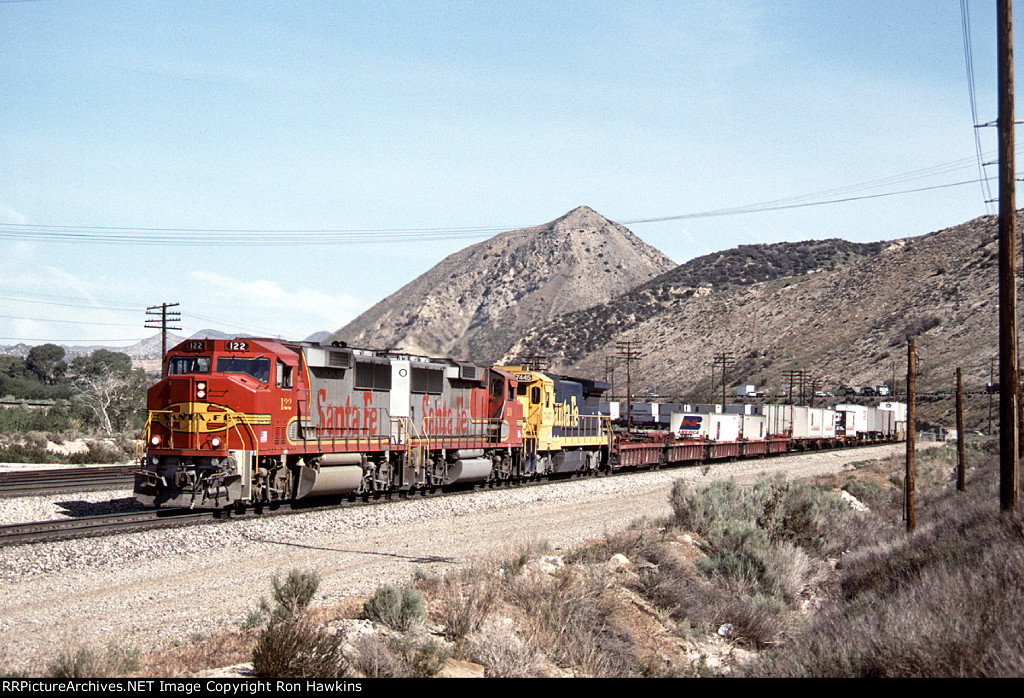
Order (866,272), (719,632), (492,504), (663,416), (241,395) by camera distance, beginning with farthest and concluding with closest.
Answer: (866,272)
(663,416)
(492,504)
(241,395)
(719,632)

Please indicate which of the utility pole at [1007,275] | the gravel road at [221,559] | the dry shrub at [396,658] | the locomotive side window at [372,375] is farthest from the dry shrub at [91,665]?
the locomotive side window at [372,375]

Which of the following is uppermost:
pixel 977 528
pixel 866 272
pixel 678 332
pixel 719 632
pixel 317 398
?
pixel 866 272

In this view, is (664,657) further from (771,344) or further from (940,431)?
(771,344)

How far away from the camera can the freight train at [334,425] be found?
1908 cm

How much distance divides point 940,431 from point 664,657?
74.8m

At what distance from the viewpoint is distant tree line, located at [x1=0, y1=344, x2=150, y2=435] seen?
168 feet

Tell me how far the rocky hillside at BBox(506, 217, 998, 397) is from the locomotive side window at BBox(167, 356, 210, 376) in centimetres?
9387

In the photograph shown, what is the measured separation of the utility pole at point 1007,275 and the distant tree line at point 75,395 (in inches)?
1784

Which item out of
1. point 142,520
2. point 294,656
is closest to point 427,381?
point 142,520

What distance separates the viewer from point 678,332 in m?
142

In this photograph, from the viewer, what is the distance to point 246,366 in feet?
66.1

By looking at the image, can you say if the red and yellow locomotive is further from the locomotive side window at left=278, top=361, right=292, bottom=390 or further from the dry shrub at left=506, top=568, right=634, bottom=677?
the dry shrub at left=506, top=568, right=634, bottom=677
